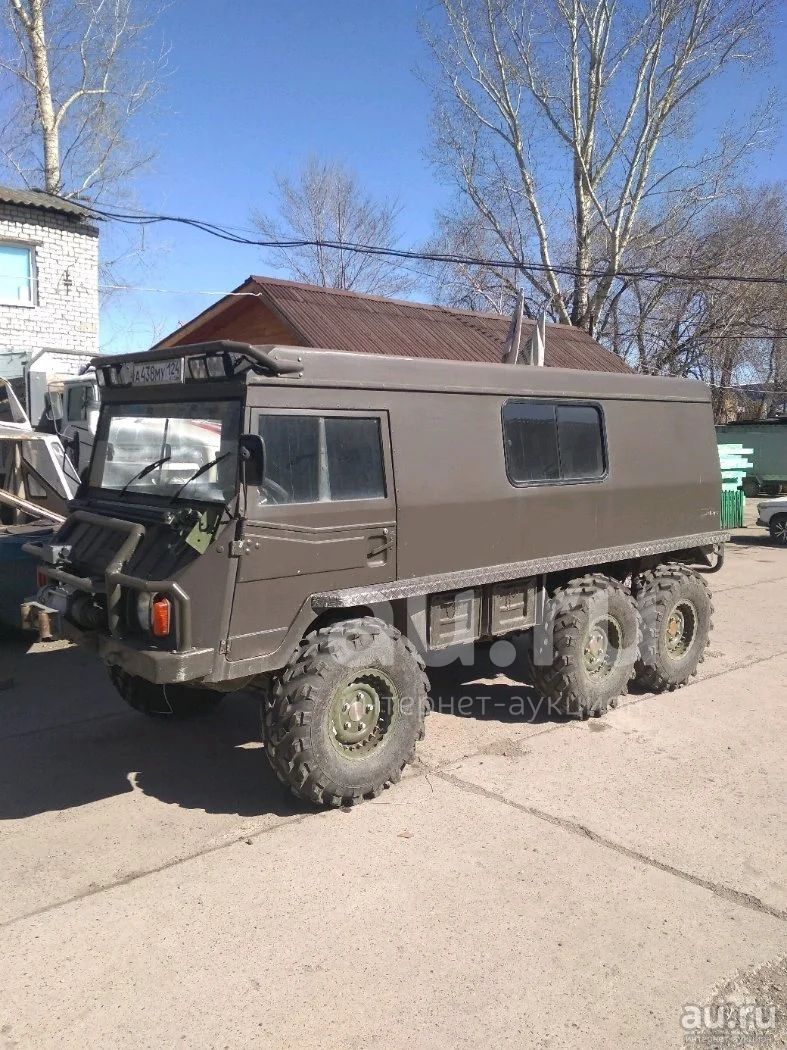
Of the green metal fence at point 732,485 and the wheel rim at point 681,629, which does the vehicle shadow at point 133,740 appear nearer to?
the wheel rim at point 681,629

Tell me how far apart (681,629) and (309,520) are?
12.8ft

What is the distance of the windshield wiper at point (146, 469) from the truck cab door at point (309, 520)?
0.84 metres

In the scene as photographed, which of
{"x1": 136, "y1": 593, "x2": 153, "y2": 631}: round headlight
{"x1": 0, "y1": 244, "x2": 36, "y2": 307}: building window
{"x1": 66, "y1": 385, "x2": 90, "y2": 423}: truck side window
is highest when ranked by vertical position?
{"x1": 0, "y1": 244, "x2": 36, "y2": 307}: building window

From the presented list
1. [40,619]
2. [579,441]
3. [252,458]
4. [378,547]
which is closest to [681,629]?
[579,441]

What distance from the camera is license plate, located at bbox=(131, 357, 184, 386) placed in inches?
178

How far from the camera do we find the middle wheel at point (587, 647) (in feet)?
18.8

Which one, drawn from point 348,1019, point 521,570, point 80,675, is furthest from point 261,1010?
point 80,675

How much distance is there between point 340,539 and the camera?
450 centimetres

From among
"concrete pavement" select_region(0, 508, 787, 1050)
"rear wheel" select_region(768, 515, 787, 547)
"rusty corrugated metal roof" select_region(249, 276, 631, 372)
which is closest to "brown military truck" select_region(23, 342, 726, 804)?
"concrete pavement" select_region(0, 508, 787, 1050)

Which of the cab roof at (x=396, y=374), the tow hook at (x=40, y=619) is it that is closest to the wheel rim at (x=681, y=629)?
the cab roof at (x=396, y=374)

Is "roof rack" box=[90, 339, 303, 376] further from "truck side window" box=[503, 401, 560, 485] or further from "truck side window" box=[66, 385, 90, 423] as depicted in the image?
"truck side window" box=[66, 385, 90, 423]

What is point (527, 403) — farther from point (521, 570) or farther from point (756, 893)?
point (756, 893)

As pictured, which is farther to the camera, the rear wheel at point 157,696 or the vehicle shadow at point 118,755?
the rear wheel at point 157,696

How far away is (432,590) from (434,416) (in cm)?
106
